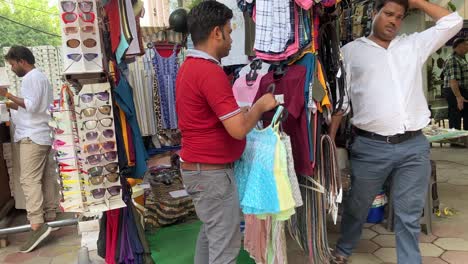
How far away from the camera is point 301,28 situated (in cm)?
238

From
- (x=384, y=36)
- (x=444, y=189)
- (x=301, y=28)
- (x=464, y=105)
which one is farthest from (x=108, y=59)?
(x=464, y=105)

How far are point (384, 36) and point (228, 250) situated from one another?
1506 mm

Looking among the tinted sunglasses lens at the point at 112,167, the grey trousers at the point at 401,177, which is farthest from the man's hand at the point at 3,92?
the grey trousers at the point at 401,177

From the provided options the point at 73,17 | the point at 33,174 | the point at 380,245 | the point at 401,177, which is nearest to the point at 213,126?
the point at 73,17

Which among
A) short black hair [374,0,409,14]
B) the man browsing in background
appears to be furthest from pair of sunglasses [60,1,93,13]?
the man browsing in background

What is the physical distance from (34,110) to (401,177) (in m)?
2.95

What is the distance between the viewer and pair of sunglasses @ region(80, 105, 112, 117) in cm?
232

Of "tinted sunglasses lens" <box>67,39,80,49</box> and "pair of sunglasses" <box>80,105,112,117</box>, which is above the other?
"tinted sunglasses lens" <box>67,39,80,49</box>

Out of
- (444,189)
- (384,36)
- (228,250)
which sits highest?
(384,36)

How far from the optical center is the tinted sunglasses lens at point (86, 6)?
234 cm

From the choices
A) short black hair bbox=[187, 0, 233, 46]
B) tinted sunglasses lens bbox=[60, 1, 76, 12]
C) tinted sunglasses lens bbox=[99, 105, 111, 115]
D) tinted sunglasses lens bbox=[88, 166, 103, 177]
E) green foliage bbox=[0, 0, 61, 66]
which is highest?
green foliage bbox=[0, 0, 61, 66]

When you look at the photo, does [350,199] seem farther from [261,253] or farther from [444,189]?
[444,189]

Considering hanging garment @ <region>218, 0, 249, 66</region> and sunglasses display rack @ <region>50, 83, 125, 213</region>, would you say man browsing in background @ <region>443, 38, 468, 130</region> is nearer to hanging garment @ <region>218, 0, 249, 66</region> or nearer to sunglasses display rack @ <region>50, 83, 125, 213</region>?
hanging garment @ <region>218, 0, 249, 66</region>

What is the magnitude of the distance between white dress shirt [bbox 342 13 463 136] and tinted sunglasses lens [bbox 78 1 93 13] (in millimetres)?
1590
